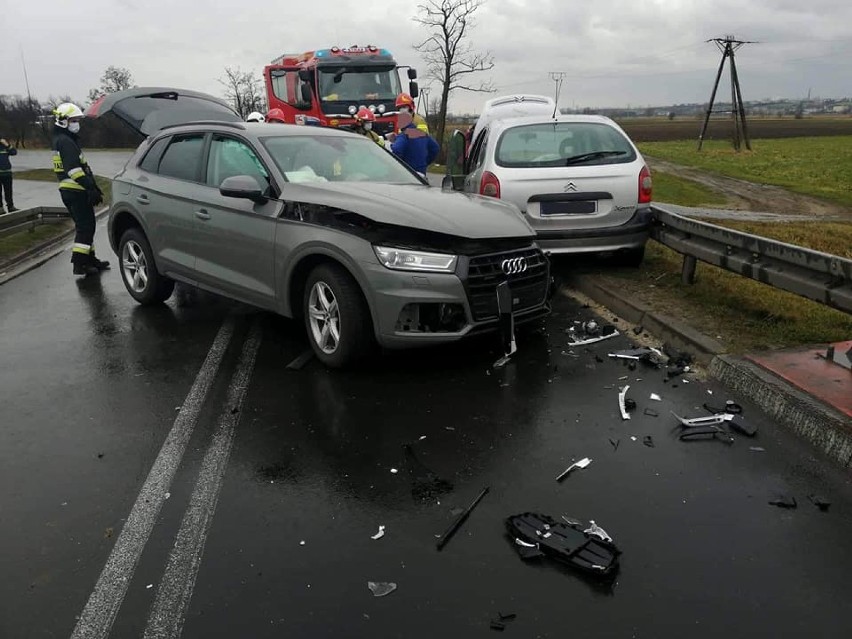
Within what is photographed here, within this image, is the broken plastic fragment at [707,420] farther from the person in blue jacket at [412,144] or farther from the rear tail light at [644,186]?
the person in blue jacket at [412,144]

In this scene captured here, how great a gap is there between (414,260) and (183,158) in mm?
3124

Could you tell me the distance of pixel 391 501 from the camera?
3469 millimetres

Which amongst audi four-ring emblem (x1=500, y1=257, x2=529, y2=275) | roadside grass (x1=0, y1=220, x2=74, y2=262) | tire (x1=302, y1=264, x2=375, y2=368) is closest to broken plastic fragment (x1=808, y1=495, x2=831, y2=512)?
audi four-ring emblem (x1=500, y1=257, x2=529, y2=275)

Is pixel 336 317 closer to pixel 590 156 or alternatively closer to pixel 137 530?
pixel 137 530

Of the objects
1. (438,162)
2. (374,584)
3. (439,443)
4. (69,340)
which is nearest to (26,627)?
(374,584)

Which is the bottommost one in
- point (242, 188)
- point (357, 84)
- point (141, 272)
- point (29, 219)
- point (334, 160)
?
point (29, 219)

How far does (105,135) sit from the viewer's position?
180ft

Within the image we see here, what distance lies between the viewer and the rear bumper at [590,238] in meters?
7.37

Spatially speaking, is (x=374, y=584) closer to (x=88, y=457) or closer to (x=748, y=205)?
(x=88, y=457)

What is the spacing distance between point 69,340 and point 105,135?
182 ft

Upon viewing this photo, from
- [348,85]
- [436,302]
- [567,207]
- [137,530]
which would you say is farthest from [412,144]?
[348,85]

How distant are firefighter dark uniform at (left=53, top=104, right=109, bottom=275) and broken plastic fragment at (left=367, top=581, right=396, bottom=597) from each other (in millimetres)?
7468

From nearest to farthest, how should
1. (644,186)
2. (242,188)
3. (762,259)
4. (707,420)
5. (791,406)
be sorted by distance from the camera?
(791,406) → (707,420) → (242,188) → (762,259) → (644,186)

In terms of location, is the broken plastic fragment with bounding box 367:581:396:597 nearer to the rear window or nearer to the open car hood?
the rear window
